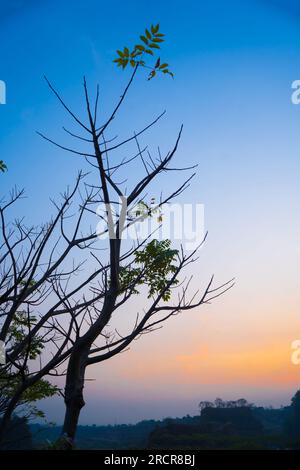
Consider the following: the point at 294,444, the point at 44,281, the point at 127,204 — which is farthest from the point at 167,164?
the point at 294,444

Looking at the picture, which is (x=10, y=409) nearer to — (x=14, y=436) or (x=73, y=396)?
(x=73, y=396)

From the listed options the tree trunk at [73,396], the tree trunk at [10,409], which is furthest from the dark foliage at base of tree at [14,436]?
the tree trunk at [73,396]

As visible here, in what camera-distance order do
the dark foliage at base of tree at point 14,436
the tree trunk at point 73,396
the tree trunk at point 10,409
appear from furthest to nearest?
the dark foliage at base of tree at point 14,436 → the tree trunk at point 73,396 → the tree trunk at point 10,409

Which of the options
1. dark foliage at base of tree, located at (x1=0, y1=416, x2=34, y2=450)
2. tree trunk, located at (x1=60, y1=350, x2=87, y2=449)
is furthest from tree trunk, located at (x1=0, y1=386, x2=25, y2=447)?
dark foliage at base of tree, located at (x1=0, y1=416, x2=34, y2=450)

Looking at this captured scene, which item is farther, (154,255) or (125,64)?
(154,255)

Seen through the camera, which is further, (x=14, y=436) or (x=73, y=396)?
(x=14, y=436)

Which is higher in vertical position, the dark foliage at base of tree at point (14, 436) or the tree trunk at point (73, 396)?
the tree trunk at point (73, 396)

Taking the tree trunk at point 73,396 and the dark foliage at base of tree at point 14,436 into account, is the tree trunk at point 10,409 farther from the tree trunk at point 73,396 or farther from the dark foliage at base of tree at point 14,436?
the dark foliage at base of tree at point 14,436

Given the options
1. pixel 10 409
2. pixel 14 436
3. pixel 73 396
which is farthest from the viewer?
pixel 14 436

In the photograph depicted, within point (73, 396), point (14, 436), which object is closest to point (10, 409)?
→ point (73, 396)

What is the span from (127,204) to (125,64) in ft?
4.04

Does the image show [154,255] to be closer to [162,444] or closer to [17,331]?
[17,331]

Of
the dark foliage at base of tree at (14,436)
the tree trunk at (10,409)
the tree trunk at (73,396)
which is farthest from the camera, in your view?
the dark foliage at base of tree at (14,436)

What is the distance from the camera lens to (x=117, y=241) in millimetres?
3121
